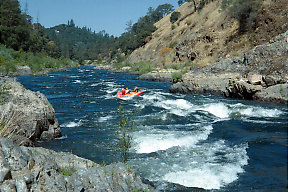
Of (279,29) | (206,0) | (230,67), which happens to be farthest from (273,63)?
(206,0)

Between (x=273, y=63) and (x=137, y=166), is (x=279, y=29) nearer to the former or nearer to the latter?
(x=273, y=63)

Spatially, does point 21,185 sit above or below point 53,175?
above

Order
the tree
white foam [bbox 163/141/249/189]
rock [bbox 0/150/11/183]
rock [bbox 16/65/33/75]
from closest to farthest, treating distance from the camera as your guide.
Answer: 1. rock [bbox 0/150/11/183]
2. white foam [bbox 163/141/249/189]
3. rock [bbox 16/65/33/75]
4. the tree

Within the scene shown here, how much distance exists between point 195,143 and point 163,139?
1124 millimetres

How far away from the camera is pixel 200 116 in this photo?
1180 centimetres

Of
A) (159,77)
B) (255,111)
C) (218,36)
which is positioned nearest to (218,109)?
(255,111)

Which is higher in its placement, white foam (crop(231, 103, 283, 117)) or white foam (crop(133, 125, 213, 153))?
white foam (crop(231, 103, 283, 117))

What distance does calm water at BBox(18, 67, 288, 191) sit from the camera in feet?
17.6

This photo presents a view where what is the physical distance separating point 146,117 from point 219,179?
6.69m

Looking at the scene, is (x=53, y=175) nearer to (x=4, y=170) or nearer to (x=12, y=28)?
(x=4, y=170)

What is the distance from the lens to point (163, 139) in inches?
320

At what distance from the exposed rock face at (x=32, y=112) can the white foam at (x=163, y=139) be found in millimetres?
3009

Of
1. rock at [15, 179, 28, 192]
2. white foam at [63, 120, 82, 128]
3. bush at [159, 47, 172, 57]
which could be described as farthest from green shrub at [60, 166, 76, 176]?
bush at [159, 47, 172, 57]

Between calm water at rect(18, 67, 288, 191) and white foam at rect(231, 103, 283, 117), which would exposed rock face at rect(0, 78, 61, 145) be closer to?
calm water at rect(18, 67, 288, 191)
